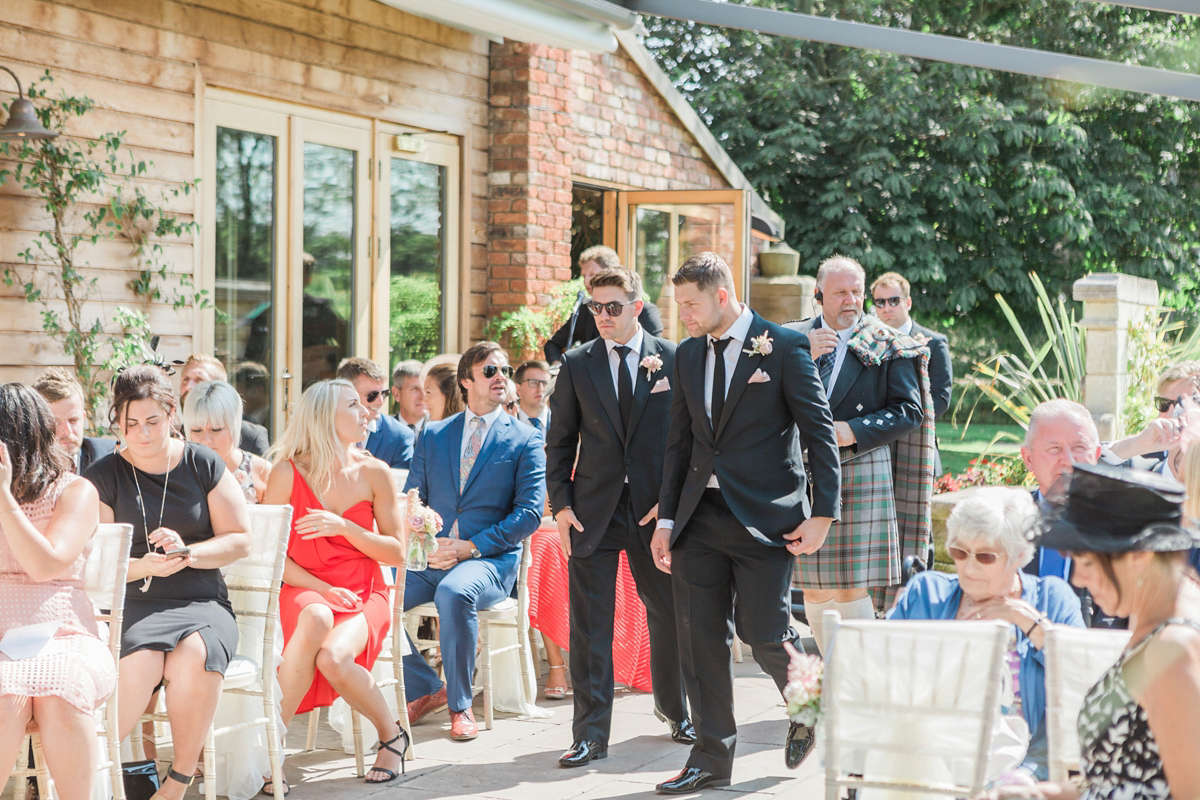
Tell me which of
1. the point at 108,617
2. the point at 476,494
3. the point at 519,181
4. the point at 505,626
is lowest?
the point at 505,626

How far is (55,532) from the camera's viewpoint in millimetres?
3926

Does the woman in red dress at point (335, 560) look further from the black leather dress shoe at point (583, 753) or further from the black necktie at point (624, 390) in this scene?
the black necktie at point (624, 390)

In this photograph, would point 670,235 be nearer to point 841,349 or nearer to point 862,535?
point 841,349

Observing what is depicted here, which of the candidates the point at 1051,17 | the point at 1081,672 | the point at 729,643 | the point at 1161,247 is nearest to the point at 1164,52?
the point at 1051,17

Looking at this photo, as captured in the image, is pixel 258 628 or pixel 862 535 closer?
pixel 258 628

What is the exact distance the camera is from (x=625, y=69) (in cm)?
1138

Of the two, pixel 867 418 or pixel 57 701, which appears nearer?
pixel 57 701

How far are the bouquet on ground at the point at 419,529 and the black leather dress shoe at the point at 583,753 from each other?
42.3 inches

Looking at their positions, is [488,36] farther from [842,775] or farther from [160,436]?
[842,775]

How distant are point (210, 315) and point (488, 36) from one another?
3.26m

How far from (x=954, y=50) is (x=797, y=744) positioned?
3990mm

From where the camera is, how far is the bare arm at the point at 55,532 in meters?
3.84

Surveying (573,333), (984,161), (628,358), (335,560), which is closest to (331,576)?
(335,560)

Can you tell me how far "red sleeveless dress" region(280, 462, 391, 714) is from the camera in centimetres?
503
